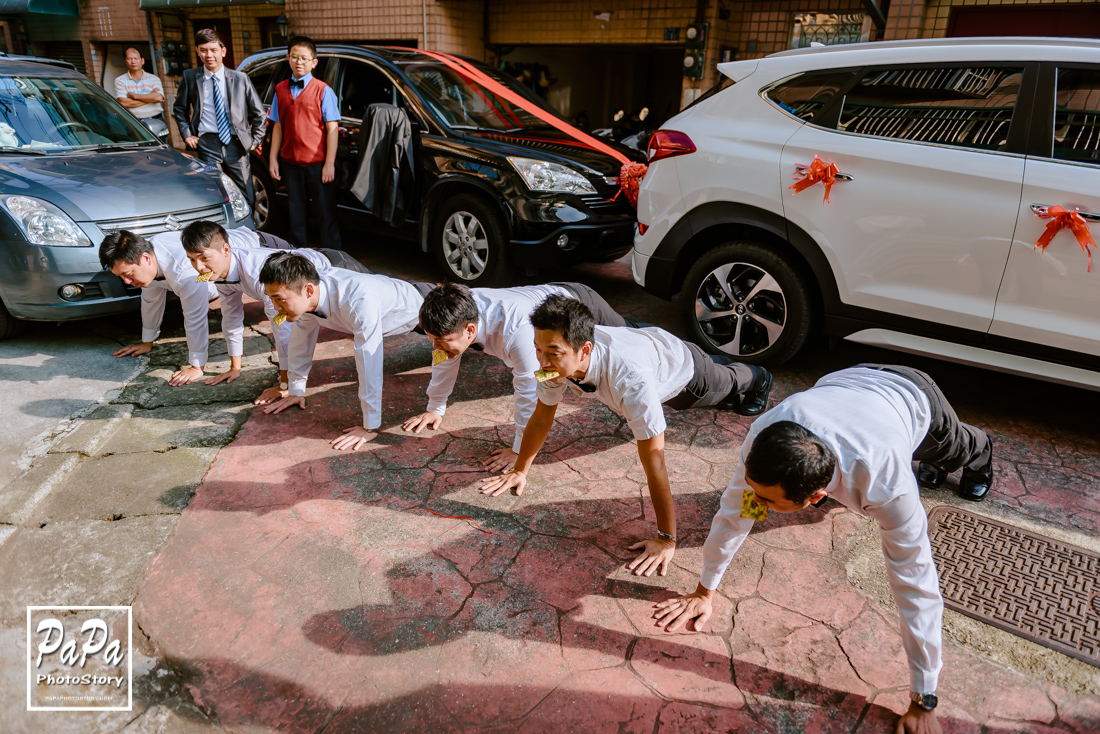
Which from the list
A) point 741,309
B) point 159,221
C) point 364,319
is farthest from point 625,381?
point 159,221

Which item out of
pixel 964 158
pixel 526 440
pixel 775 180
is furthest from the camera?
pixel 775 180

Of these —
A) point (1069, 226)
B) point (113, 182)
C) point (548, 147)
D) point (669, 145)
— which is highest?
point (669, 145)

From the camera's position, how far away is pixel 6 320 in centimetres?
452

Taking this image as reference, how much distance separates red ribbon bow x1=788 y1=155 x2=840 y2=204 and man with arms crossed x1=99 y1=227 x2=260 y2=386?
3.13m

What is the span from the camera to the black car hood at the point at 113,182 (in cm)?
436

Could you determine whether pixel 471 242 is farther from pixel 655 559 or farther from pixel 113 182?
pixel 655 559

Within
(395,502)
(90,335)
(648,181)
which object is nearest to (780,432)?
(395,502)

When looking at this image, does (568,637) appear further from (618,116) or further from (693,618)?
(618,116)

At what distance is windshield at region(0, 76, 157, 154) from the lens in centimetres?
501

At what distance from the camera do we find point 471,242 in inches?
209

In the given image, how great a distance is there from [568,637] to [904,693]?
1.04m

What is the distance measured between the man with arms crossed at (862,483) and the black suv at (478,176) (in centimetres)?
302

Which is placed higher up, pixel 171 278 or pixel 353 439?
pixel 171 278

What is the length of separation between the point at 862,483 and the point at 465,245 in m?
3.92
